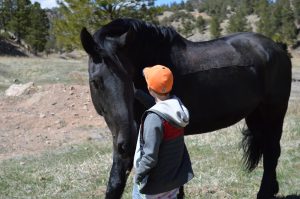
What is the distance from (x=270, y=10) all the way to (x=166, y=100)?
5954cm

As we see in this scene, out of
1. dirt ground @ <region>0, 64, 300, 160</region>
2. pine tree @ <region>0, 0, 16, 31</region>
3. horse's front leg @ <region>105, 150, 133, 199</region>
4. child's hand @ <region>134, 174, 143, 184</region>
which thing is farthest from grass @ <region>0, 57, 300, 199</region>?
pine tree @ <region>0, 0, 16, 31</region>

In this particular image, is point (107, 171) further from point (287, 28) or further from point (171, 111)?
point (287, 28)

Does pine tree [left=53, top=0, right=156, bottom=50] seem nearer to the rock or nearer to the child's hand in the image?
the rock

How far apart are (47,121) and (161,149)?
337 inches

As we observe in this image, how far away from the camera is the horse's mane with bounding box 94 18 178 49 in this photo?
3441 mm

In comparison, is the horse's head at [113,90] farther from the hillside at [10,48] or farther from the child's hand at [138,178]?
the hillside at [10,48]

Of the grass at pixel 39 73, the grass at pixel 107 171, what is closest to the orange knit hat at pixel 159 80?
the grass at pixel 107 171

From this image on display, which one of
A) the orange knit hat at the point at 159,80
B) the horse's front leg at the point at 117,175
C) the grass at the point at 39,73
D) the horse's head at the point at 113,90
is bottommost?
the grass at the point at 39,73

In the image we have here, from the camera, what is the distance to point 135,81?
3.58m

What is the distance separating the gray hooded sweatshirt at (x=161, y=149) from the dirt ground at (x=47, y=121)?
18.3 ft

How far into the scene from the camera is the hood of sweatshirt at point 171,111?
276cm

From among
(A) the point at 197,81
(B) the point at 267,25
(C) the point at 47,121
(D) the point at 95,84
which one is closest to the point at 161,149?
(D) the point at 95,84

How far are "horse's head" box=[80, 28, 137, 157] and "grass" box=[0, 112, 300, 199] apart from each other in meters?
1.94

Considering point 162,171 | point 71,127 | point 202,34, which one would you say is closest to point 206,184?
point 162,171
